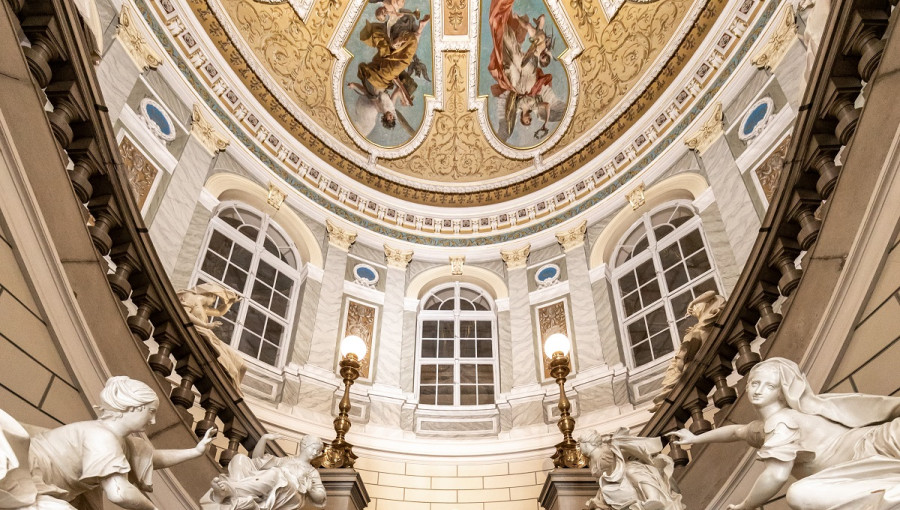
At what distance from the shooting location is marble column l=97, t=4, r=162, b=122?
8688mm

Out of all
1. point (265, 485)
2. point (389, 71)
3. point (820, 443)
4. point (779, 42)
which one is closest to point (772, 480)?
point (820, 443)

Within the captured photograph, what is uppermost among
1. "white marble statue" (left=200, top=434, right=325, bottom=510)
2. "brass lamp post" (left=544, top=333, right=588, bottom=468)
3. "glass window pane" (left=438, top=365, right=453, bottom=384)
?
"glass window pane" (left=438, top=365, right=453, bottom=384)

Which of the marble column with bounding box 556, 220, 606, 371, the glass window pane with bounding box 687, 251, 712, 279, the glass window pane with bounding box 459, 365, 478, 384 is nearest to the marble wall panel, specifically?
the glass window pane with bounding box 459, 365, 478, 384

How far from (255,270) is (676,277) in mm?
6623

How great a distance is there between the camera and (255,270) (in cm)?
1076

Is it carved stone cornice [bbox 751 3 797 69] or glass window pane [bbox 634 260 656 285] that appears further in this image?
glass window pane [bbox 634 260 656 285]

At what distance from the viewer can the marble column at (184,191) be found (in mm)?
9070

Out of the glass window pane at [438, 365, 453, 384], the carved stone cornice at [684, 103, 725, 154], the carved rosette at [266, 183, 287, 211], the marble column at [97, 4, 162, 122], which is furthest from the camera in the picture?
the carved rosette at [266, 183, 287, 211]

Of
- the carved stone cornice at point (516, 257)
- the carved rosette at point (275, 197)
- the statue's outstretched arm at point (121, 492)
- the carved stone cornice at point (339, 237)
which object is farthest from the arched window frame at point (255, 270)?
the statue's outstretched arm at point (121, 492)

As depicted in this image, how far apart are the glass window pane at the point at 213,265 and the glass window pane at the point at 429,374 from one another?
12.0ft

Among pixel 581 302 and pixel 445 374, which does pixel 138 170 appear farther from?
pixel 581 302

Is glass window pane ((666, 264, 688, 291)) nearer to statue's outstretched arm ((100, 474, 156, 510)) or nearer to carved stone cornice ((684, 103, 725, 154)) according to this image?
carved stone cornice ((684, 103, 725, 154))

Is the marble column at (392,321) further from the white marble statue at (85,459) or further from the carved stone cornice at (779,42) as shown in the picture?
the white marble statue at (85,459)

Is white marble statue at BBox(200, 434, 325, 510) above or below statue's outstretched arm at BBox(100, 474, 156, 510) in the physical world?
above
